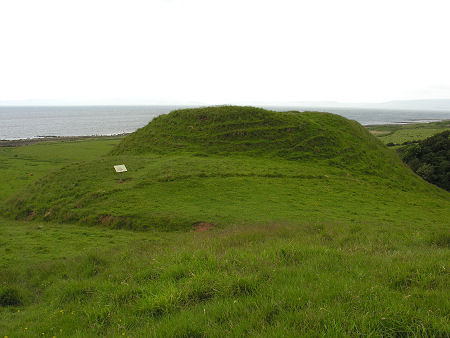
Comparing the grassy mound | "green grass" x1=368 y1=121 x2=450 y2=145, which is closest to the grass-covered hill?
the grassy mound

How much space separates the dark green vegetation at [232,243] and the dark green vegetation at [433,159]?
15.2 m

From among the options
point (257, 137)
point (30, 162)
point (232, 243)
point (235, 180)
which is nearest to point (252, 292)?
point (232, 243)

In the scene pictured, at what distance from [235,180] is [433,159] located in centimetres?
4403

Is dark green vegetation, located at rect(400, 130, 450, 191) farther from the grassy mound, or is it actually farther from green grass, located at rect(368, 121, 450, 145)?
green grass, located at rect(368, 121, 450, 145)

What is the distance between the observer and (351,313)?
12.8ft

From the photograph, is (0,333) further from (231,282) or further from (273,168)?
(273,168)

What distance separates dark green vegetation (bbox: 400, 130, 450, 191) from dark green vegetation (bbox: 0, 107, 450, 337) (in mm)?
15176

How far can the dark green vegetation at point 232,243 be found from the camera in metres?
4.25

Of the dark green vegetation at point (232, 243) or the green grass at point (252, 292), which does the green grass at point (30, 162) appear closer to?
the dark green vegetation at point (232, 243)

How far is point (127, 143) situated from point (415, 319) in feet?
123

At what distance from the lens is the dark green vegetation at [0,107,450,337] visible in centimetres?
425

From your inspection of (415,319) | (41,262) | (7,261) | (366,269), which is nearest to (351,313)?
(415,319)

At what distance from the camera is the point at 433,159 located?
4700cm

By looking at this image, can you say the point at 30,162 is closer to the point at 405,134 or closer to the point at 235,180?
the point at 235,180
